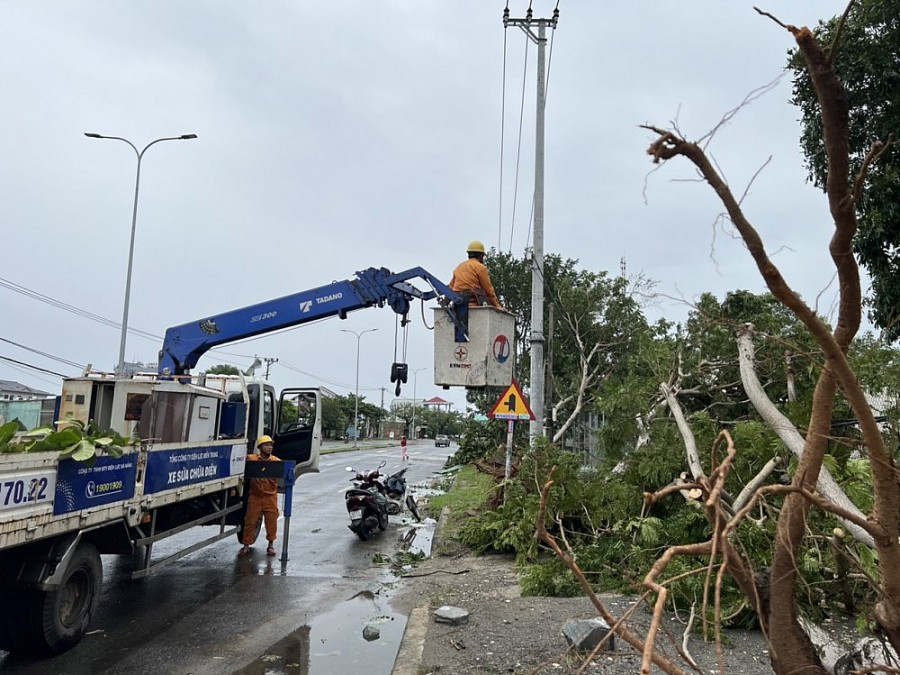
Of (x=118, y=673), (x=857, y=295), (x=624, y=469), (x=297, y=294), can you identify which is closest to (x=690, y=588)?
(x=624, y=469)

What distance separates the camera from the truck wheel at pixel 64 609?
5.39 meters

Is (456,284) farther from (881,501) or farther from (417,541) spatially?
(881,501)

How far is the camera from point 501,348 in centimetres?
843

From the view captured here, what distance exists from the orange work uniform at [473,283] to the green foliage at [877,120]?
4.70 metres

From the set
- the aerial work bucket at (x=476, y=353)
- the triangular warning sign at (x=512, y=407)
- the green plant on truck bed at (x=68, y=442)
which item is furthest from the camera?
the triangular warning sign at (x=512, y=407)

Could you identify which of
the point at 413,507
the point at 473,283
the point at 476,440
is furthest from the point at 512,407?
the point at 476,440

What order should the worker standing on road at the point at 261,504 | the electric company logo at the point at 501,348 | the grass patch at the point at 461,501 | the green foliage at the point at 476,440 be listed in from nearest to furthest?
A: the electric company logo at the point at 501,348 < the worker standing on road at the point at 261,504 < the grass patch at the point at 461,501 < the green foliage at the point at 476,440

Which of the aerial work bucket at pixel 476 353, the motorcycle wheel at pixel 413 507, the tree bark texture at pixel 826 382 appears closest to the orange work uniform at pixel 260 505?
the aerial work bucket at pixel 476 353

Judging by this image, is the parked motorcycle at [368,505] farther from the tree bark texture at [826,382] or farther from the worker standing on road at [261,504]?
the tree bark texture at [826,382]

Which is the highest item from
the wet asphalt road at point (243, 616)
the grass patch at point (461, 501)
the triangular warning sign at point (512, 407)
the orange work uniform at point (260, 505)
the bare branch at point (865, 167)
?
the bare branch at point (865, 167)

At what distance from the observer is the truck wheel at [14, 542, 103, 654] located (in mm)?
5395

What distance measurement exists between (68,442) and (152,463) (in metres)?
1.40

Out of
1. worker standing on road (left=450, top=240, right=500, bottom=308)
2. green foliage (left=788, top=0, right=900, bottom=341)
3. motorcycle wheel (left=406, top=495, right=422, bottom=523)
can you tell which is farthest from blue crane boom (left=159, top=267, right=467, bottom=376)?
green foliage (left=788, top=0, right=900, bottom=341)

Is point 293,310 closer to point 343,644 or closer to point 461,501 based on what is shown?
point 343,644
